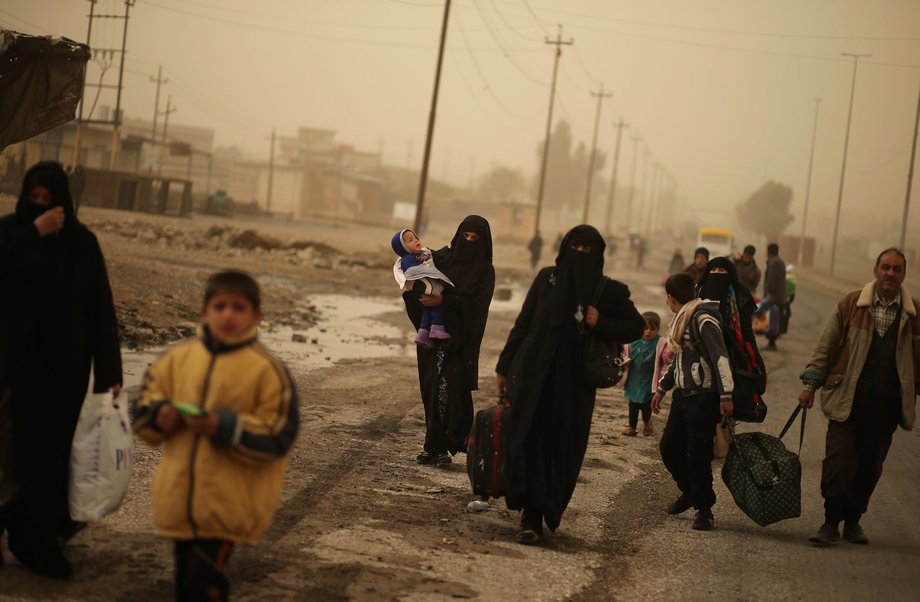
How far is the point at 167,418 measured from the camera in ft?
12.3

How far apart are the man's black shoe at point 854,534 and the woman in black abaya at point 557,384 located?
195 cm

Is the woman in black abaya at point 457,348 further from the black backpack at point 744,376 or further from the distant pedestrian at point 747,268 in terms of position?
the distant pedestrian at point 747,268

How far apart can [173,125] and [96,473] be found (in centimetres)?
14943

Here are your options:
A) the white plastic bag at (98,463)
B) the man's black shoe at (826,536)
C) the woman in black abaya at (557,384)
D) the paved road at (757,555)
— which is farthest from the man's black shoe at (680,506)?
the white plastic bag at (98,463)

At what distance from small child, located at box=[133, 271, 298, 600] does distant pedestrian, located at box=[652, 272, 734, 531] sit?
142 inches

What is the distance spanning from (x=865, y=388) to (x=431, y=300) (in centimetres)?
298

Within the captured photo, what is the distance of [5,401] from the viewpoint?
490cm

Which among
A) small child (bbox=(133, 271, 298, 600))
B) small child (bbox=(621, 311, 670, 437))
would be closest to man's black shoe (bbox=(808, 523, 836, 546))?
small child (bbox=(621, 311, 670, 437))

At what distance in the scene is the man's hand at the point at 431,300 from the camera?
818cm

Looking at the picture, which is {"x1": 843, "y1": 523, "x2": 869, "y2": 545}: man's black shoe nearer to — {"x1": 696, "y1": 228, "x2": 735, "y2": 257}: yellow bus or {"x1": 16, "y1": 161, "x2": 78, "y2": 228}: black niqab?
{"x1": 16, "y1": 161, "x2": 78, "y2": 228}: black niqab

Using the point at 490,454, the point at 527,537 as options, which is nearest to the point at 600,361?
the point at 490,454

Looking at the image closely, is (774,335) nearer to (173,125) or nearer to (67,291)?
(67,291)

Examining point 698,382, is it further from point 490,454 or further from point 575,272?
point 490,454

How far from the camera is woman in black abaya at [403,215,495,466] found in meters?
8.18
